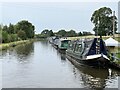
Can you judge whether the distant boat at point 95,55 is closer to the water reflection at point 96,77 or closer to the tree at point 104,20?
the water reflection at point 96,77

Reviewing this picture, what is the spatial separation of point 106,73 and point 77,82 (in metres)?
3.97

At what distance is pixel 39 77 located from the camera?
21422 millimetres

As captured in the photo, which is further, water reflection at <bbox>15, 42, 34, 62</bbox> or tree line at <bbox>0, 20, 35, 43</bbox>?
tree line at <bbox>0, 20, 35, 43</bbox>

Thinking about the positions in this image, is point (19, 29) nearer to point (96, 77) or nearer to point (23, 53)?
point (23, 53)

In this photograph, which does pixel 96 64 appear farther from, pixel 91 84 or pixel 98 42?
pixel 91 84

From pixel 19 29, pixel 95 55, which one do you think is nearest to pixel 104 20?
pixel 19 29

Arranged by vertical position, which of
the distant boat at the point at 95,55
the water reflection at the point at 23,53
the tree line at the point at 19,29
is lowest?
the water reflection at the point at 23,53

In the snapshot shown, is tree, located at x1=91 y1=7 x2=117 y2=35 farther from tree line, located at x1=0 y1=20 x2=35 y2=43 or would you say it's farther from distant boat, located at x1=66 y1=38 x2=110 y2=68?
distant boat, located at x1=66 y1=38 x2=110 y2=68

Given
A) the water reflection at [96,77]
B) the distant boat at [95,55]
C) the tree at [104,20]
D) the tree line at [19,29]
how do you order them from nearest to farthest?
the water reflection at [96,77] < the distant boat at [95,55] < the tree at [104,20] < the tree line at [19,29]

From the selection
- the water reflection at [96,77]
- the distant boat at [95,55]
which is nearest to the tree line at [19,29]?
the distant boat at [95,55]

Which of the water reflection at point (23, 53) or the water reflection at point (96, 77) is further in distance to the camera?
the water reflection at point (23, 53)

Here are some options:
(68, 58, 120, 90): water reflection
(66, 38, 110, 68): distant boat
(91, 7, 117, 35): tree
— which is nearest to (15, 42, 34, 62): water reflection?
(66, 38, 110, 68): distant boat

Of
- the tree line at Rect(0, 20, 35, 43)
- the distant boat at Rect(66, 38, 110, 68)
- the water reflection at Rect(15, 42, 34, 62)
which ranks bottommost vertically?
the water reflection at Rect(15, 42, 34, 62)

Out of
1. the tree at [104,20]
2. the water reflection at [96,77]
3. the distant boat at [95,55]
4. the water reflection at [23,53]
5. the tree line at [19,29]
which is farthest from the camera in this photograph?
the tree line at [19,29]
